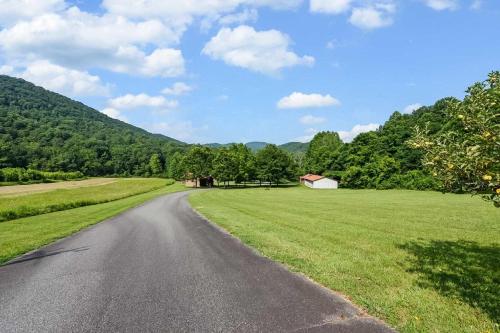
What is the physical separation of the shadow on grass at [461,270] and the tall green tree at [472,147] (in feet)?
8.25

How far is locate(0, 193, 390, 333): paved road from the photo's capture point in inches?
280

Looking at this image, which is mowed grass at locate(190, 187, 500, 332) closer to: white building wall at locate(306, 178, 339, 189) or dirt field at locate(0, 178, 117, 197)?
dirt field at locate(0, 178, 117, 197)

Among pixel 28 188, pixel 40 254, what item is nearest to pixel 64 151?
pixel 28 188

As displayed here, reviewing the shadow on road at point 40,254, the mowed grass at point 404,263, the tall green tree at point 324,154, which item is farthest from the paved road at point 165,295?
the tall green tree at point 324,154

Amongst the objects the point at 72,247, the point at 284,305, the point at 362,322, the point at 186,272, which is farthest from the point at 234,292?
the point at 72,247

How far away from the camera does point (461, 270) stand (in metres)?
10.5

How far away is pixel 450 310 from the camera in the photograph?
7.33 m

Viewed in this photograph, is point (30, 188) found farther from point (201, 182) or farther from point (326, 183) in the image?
point (326, 183)

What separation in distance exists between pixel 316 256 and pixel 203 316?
19.9 ft

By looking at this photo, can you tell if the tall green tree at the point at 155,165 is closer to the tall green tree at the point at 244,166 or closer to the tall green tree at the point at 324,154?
the tall green tree at the point at 244,166

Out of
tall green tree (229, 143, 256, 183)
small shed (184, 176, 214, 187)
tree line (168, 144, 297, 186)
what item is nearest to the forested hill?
small shed (184, 176, 214, 187)

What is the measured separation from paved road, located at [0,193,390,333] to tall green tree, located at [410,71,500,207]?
363 cm

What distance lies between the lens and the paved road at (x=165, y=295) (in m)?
7.10

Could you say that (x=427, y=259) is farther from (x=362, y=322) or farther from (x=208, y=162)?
(x=208, y=162)
